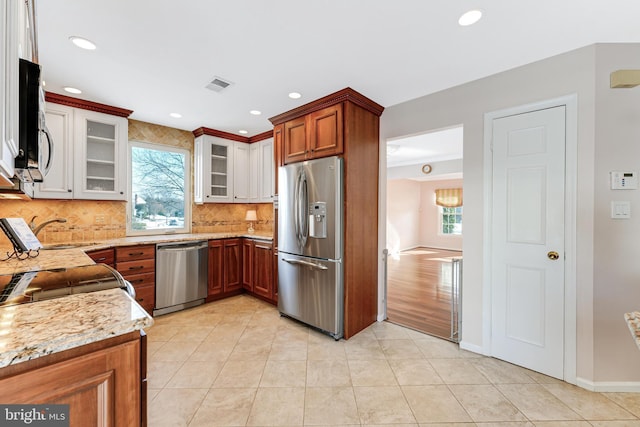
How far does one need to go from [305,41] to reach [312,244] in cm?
182

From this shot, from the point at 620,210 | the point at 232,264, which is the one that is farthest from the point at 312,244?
the point at 620,210

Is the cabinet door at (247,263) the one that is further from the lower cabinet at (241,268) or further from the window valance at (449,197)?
the window valance at (449,197)

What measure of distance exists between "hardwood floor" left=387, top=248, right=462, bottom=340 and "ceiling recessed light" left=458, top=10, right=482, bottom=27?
2707mm

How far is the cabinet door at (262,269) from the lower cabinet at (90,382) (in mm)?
2728

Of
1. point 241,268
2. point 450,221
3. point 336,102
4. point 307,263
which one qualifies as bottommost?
point 241,268

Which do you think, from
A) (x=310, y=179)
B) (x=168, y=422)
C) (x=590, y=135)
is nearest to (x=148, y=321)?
(x=168, y=422)

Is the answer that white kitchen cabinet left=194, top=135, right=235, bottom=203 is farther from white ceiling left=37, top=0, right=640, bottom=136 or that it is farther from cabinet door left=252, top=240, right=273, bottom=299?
white ceiling left=37, top=0, right=640, bottom=136

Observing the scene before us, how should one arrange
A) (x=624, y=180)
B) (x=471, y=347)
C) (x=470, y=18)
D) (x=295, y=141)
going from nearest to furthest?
(x=470, y=18) → (x=624, y=180) → (x=471, y=347) → (x=295, y=141)

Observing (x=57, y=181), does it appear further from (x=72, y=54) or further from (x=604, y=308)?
(x=604, y=308)

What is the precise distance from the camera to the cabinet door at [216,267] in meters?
3.74

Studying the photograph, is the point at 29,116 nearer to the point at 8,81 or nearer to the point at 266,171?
the point at 8,81

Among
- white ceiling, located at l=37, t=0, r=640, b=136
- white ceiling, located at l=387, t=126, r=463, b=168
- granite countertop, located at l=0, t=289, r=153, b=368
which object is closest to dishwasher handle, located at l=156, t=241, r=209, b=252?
white ceiling, located at l=37, t=0, r=640, b=136

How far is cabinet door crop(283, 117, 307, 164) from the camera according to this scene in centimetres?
308

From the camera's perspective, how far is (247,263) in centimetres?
401
